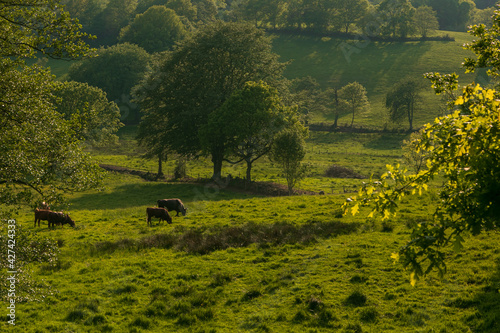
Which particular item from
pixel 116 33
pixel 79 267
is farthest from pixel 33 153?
pixel 116 33

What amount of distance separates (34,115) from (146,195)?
2980 cm

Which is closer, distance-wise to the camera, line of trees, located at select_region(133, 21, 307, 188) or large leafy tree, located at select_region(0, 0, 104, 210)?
large leafy tree, located at select_region(0, 0, 104, 210)

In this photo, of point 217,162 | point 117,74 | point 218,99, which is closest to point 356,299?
point 217,162

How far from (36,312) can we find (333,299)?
10.7m

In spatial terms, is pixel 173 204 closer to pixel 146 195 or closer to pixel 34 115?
pixel 146 195

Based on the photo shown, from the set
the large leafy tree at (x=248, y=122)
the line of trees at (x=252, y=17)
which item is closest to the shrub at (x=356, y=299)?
the large leafy tree at (x=248, y=122)

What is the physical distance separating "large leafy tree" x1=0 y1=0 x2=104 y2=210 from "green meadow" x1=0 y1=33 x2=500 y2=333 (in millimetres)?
1190

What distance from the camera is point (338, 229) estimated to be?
71.7 feet

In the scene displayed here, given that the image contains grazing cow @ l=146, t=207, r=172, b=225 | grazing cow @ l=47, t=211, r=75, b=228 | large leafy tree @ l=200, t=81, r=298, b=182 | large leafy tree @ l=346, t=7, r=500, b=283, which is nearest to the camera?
large leafy tree @ l=346, t=7, r=500, b=283

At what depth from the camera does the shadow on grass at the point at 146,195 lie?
39.3m

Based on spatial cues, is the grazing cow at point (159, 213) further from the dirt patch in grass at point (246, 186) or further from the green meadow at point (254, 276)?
the dirt patch in grass at point (246, 186)

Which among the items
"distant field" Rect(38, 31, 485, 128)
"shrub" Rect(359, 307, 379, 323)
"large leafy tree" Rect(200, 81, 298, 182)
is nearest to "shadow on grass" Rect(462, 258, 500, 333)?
"shrub" Rect(359, 307, 379, 323)

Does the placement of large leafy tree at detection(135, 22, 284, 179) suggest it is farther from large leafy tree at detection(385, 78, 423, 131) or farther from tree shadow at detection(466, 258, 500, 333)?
large leafy tree at detection(385, 78, 423, 131)

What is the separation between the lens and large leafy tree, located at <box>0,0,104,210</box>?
1267 cm
